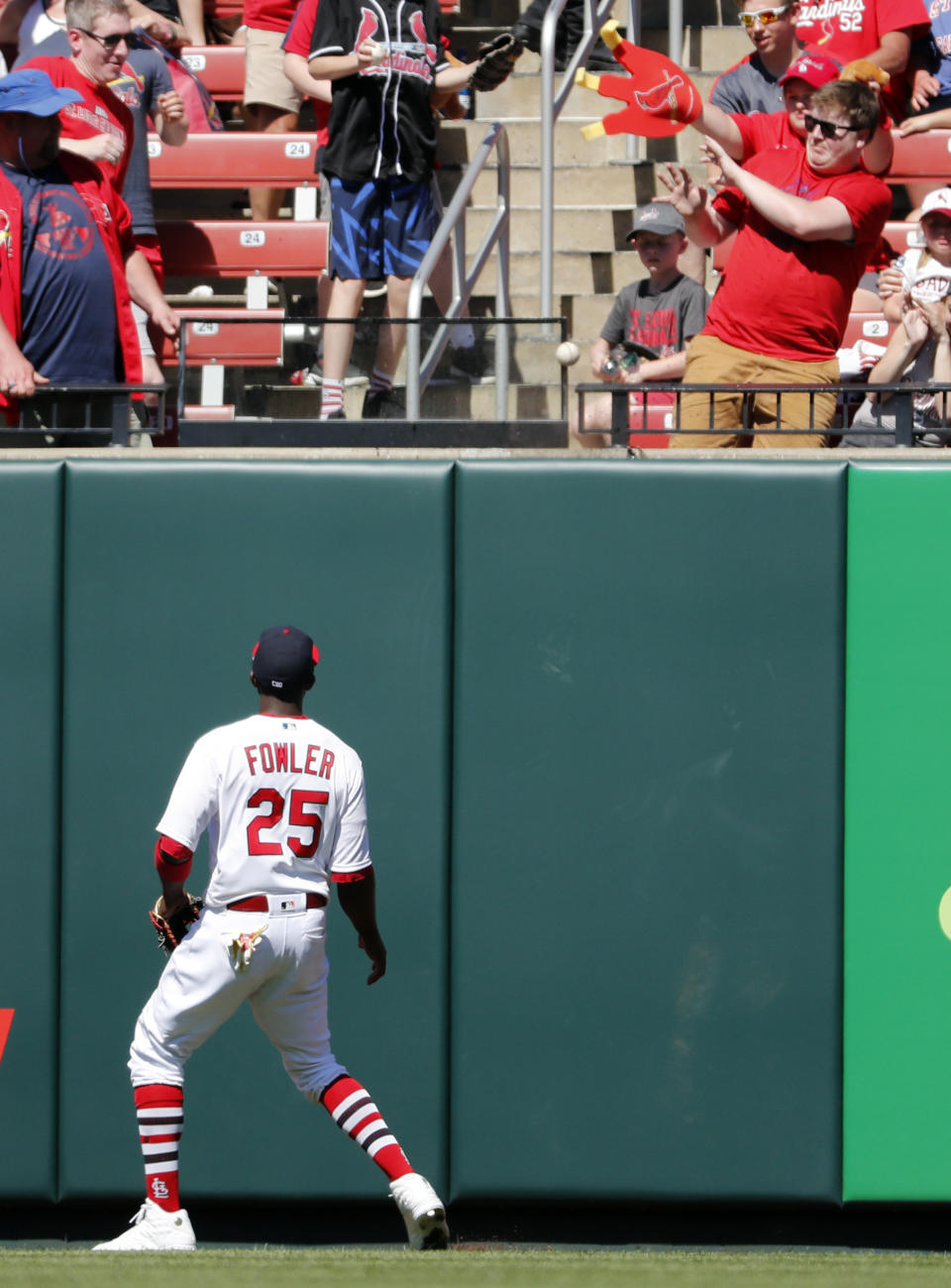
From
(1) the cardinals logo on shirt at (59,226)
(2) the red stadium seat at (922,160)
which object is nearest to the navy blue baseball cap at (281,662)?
(1) the cardinals logo on shirt at (59,226)

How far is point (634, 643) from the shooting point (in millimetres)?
4785

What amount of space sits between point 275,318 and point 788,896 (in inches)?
94.2

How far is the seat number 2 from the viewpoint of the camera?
4348 mm

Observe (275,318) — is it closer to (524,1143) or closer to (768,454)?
(768,454)

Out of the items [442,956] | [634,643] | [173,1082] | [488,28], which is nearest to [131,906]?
[173,1082]

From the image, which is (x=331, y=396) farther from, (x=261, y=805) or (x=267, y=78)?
(x=267, y=78)

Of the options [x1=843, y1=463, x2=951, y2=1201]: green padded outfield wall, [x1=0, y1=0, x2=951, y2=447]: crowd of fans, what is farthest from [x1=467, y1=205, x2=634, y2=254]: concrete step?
[x1=843, y1=463, x2=951, y2=1201]: green padded outfield wall

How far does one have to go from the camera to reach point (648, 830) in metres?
4.76

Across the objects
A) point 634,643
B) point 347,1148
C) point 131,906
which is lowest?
point 347,1148

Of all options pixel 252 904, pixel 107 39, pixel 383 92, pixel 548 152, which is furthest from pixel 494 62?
pixel 252 904

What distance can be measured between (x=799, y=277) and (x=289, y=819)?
8.16ft

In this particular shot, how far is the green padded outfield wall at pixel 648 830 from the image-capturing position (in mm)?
4723

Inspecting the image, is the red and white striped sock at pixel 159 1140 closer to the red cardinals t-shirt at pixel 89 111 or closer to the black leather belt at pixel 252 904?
the black leather belt at pixel 252 904

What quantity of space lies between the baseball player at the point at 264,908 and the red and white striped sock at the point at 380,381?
1.04m
